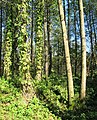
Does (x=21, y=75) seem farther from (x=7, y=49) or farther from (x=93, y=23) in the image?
(x=93, y=23)

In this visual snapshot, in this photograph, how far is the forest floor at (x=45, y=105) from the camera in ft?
45.2

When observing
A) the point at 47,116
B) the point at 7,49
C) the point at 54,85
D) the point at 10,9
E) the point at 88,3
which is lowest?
the point at 47,116

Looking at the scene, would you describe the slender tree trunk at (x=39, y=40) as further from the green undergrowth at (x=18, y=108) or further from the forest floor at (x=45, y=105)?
the green undergrowth at (x=18, y=108)

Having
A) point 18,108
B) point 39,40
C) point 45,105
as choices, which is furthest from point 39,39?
point 18,108

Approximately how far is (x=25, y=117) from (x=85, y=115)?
3126 millimetres

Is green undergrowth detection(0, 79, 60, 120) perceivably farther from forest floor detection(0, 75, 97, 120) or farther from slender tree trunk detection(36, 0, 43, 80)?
slender tree trunk detection(36, 0, 43, 80)

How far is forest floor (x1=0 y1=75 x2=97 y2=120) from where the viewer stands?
13.8 meters

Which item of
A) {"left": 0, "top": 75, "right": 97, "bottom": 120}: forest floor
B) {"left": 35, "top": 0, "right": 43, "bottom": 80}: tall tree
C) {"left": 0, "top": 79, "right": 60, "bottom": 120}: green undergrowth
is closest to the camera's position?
{"left": 0, "top": 79, "right": 60, "bottom": 120}: green undergrowth

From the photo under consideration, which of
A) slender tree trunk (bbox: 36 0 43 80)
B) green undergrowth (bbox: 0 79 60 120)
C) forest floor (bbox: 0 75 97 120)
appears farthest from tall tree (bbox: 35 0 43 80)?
green undergrowth (bbox: 0 79 60 120)

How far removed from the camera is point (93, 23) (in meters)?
38.7

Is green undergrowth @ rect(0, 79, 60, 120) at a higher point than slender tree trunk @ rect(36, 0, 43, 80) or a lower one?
lower

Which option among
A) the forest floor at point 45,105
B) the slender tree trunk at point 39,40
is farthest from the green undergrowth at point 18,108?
the slender tree trunk at point 39,40

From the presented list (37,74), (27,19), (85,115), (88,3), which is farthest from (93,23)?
(85,115)

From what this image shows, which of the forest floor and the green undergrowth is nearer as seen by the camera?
the green undergrowth
